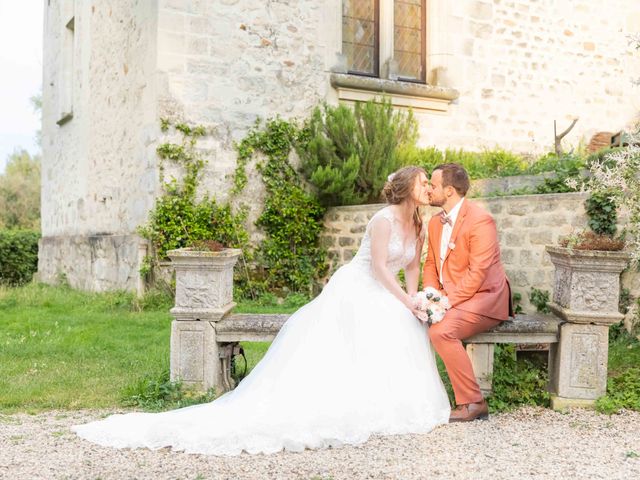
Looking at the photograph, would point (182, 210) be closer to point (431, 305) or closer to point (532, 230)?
point (532, 230)

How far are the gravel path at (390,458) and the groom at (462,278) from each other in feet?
0.84

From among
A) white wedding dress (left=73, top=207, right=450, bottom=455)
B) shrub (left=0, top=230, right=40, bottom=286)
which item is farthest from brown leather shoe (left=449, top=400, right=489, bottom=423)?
shrub (left=0, top=230, right=40, bottom=286)

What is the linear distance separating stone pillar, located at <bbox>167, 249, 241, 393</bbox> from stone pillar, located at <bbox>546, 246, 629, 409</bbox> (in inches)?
90.5

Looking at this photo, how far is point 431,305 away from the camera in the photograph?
4184 mm

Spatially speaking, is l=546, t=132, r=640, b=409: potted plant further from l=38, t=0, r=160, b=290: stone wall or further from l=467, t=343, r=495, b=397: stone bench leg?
l=38, t=0, r=160, b=290: stone wall

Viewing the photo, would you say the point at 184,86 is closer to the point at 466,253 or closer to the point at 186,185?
the point at 186,185

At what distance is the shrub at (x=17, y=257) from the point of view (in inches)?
584

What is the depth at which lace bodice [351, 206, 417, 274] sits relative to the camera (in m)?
4.35

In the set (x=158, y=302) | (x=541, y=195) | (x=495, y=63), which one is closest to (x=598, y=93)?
(x=495, y=63)

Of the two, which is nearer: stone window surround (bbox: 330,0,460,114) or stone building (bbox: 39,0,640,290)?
stone building (bbox: 39,0,640,290)

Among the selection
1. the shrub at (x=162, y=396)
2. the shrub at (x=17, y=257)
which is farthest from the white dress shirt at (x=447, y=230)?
the shrub at (x=17, y=257)

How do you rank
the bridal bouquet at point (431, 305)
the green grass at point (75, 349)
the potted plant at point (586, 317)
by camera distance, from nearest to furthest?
the bridal bouquet at point (431, 305), the potted plant at point (586, 317), the green grass at point (75, 349)

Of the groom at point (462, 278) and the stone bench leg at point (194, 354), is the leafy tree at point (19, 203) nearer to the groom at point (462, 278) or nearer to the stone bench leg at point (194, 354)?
the stone bench leg at point (194, 354)

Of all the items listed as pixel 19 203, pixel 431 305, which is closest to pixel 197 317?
pixel 431 305
